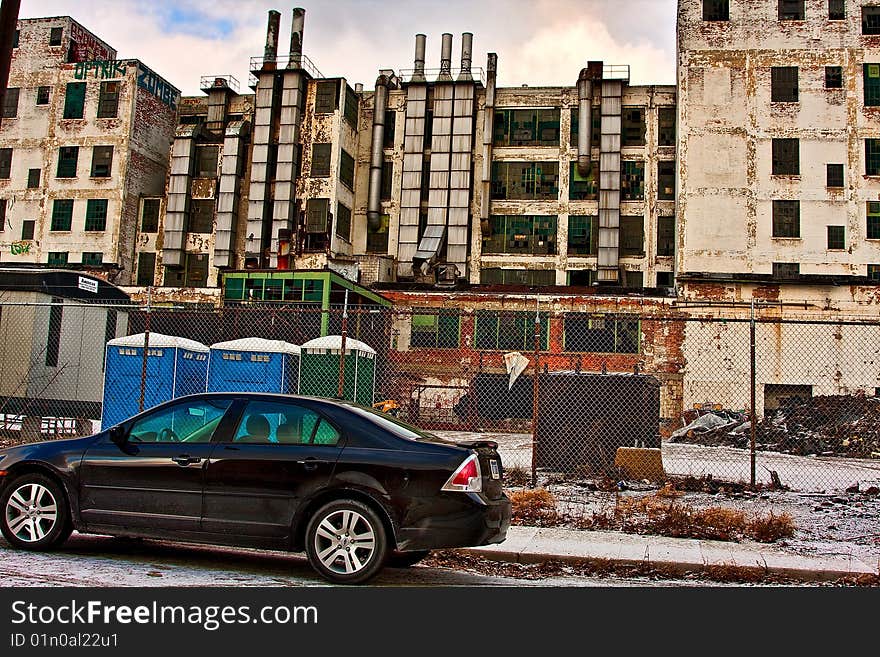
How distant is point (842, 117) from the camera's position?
143 feet

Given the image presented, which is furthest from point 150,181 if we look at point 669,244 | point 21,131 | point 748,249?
point 748,249

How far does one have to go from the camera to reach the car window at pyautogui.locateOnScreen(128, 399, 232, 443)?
727 centimetres

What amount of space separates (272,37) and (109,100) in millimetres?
10690

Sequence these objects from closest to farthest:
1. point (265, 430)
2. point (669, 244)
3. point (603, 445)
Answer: point (265, 430) → point (603, 445) → point (669, 244)

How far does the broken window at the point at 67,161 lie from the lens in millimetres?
50156

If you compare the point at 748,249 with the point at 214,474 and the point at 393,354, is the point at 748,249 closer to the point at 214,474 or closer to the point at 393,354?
the point at 393,354

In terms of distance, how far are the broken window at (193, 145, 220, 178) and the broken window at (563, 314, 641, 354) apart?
2546 centimetres

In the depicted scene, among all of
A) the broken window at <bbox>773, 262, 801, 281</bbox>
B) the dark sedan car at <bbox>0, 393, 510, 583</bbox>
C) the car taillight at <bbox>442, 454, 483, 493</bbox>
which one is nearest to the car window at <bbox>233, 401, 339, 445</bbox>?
the dark sedan car at <bbox>0, 393, 510, 583</bbox>

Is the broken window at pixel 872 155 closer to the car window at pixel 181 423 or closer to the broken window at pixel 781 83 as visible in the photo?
the broken window at pixel 781 83

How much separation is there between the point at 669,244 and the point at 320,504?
42.8m

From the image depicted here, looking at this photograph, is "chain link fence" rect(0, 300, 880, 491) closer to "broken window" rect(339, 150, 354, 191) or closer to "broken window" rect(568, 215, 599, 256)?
"broken window" rect(568, 215, 599, 256)

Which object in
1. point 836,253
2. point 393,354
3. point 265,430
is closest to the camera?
point 265,430

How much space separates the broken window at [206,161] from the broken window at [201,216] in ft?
5.49

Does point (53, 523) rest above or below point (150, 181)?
below
